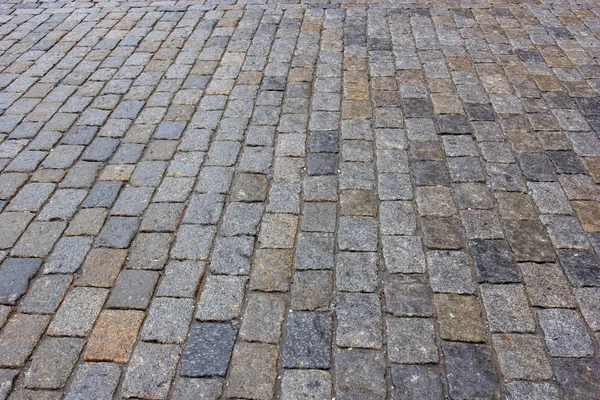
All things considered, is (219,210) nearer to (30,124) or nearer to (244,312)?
(244,312)

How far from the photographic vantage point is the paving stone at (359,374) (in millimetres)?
2910

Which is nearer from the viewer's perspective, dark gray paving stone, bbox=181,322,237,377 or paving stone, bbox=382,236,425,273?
dark gray paving stone, bbox=181,322,237,377

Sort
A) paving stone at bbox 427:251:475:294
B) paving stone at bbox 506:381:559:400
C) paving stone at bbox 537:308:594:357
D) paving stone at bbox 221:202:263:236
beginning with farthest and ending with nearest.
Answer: paving stone at bbox 221:202:263:236 → paving stone at bbox 427:251:475:294 → paving stone at bbox 537:308:594:357 → paving stone at bbox 506:381:559:400

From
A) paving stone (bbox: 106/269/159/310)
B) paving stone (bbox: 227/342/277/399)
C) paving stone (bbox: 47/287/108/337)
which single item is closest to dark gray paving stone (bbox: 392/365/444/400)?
paving stone (bbox: 227/342/277/399)

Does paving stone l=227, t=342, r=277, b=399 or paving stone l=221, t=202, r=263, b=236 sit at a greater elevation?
paving stone l=227, t=342, r=277, b=399

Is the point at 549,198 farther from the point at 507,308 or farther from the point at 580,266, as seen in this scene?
the point at 507,308

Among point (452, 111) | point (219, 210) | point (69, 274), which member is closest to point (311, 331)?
point (219, 210)

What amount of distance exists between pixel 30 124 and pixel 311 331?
11.1ft

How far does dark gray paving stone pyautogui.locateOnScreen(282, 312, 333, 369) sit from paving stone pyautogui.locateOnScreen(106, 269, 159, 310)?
87 centimetres

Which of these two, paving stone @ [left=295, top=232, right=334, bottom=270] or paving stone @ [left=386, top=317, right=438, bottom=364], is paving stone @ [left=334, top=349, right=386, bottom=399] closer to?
paving stone @ [left=386, top=317, right=438, bottom=364]

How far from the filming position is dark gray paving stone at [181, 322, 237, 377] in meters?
3.03

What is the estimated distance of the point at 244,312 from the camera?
131 inches

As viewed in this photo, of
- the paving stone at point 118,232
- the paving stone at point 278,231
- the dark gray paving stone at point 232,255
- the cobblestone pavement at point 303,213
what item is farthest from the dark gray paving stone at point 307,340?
the paving stone at point 118,232

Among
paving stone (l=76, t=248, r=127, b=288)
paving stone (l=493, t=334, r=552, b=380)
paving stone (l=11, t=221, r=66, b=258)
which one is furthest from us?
paving stone (l=11, t=221, r=66, b=258)
